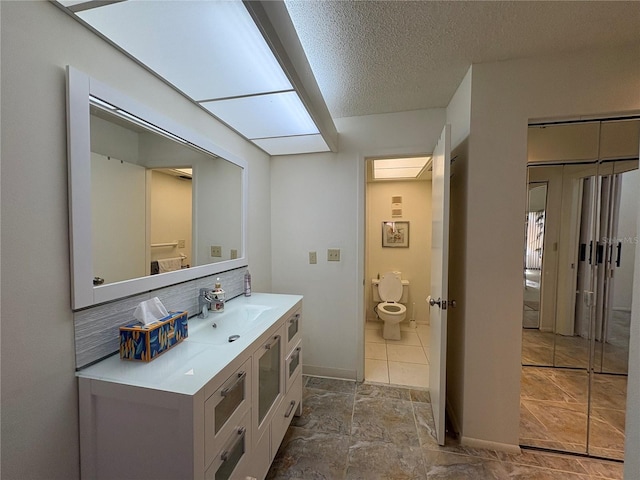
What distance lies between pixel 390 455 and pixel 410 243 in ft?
9.36

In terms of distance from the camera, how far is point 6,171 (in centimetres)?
72

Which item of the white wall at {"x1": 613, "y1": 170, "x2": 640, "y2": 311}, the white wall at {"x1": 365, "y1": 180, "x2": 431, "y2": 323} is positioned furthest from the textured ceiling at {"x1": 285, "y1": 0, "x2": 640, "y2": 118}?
the white wall at {"x1": 365, "y1": 180, "x2": 431, "y2": 323}

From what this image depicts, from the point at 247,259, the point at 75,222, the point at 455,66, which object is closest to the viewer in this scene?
the point at 75,222

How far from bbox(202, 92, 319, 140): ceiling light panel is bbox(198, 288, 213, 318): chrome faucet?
1100 mm

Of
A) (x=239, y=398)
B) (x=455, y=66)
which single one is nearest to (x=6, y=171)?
(x=239, y=398)

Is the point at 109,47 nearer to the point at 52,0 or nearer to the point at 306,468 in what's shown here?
the point at 52,0

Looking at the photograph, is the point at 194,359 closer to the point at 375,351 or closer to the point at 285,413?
the point at 285,413

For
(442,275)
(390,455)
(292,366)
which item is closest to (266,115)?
(442,275)

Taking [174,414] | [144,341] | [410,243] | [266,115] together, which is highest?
[266,115]

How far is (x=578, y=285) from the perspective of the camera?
1.81 meters

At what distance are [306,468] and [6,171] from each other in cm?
188

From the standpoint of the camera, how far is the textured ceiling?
1209 millimetres

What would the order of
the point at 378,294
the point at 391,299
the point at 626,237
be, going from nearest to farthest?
the point at 626,237 → the point at 391,299 → the point at 378,294

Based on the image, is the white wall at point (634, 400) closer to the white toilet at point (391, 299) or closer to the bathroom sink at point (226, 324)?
the bathroom sink at point (226, 324)
